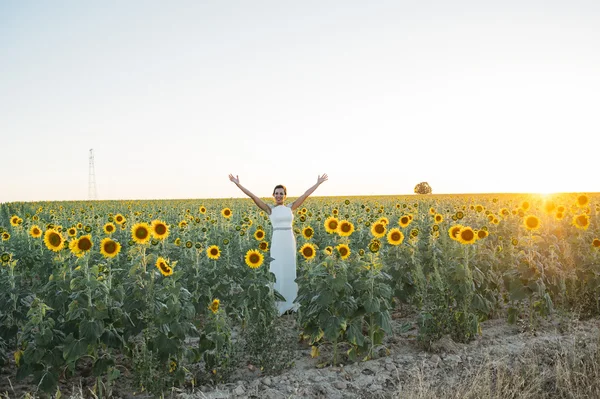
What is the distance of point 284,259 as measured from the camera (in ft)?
27.6

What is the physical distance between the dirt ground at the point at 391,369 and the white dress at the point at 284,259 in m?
0.98

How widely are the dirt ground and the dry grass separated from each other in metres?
0.02

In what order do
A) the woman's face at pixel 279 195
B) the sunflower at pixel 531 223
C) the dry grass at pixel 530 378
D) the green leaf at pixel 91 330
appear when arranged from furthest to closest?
the woman's face at pixel 279 195, the sunflower at pixel 531 223, the green leaf at pixel 91 330, the dry grass at pixel 530 378

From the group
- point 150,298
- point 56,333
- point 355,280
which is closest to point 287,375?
point 355,280

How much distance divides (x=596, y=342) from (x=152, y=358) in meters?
5.36

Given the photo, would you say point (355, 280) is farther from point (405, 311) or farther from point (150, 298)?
point (405, 311)

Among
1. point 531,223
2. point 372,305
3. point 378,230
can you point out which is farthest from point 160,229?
point 531,223

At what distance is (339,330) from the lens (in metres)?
5.70

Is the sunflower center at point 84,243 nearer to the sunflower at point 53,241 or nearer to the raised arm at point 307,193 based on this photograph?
the sunflower at point 53,241

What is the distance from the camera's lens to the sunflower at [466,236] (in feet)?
22.0

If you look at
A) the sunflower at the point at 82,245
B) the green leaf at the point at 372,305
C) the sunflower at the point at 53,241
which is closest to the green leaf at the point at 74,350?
the sunflower at the point at 82,245

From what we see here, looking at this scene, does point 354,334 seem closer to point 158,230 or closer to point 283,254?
point 283,254

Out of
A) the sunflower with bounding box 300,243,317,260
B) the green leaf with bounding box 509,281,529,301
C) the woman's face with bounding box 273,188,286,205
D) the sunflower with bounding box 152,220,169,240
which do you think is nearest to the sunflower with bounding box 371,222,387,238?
the sunflower with bounding box 300,243,317,260

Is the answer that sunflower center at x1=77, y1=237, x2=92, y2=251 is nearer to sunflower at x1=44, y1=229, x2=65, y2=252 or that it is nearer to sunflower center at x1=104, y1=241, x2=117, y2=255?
sunflower center at x1=104, y1=241, x2=117, y2=255
